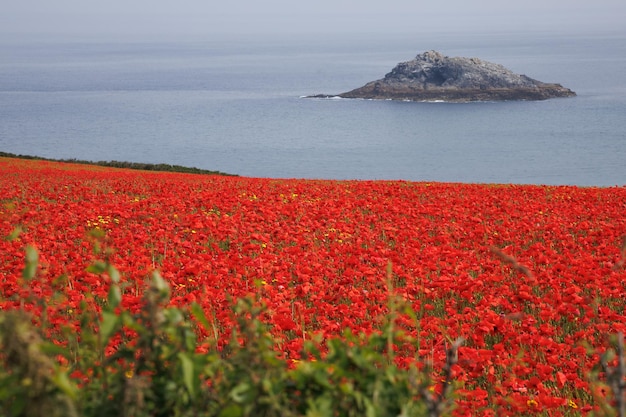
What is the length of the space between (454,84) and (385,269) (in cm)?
14271

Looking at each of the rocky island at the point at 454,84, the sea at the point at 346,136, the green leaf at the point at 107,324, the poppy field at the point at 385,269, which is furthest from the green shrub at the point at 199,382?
the rocky island at the point at 454,84

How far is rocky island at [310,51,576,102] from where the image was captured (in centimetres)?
14038

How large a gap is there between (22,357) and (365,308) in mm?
4959

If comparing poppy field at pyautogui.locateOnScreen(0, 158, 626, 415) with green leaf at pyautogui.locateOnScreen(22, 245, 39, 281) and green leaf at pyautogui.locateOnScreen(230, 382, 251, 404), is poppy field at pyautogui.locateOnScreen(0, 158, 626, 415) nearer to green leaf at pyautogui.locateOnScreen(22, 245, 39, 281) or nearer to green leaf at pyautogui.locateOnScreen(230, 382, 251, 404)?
green leaf at pyautogui.locateOnScreen(22, 245, 39, 281)

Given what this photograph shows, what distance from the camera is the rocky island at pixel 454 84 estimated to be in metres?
140

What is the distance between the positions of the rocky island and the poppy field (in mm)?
129593

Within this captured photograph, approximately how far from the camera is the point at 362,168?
8012cm

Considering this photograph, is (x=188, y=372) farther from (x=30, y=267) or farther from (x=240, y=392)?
(x=30, y=267)

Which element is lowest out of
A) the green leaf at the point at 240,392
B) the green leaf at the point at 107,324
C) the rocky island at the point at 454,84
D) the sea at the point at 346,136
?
the green leaf at the point at 240,392

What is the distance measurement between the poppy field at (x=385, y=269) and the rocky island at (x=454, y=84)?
425 ft

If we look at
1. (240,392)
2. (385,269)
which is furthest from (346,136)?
(240,392)

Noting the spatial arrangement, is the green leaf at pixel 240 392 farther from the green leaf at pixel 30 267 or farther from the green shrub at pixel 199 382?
the green leaf at pixel 30 267

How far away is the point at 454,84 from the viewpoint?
5743 inches

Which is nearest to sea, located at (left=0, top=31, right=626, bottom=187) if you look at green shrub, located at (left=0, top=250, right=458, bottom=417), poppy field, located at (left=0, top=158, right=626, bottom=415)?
poppy field, located at (left=0, top=158, right=626, bottom=415)
